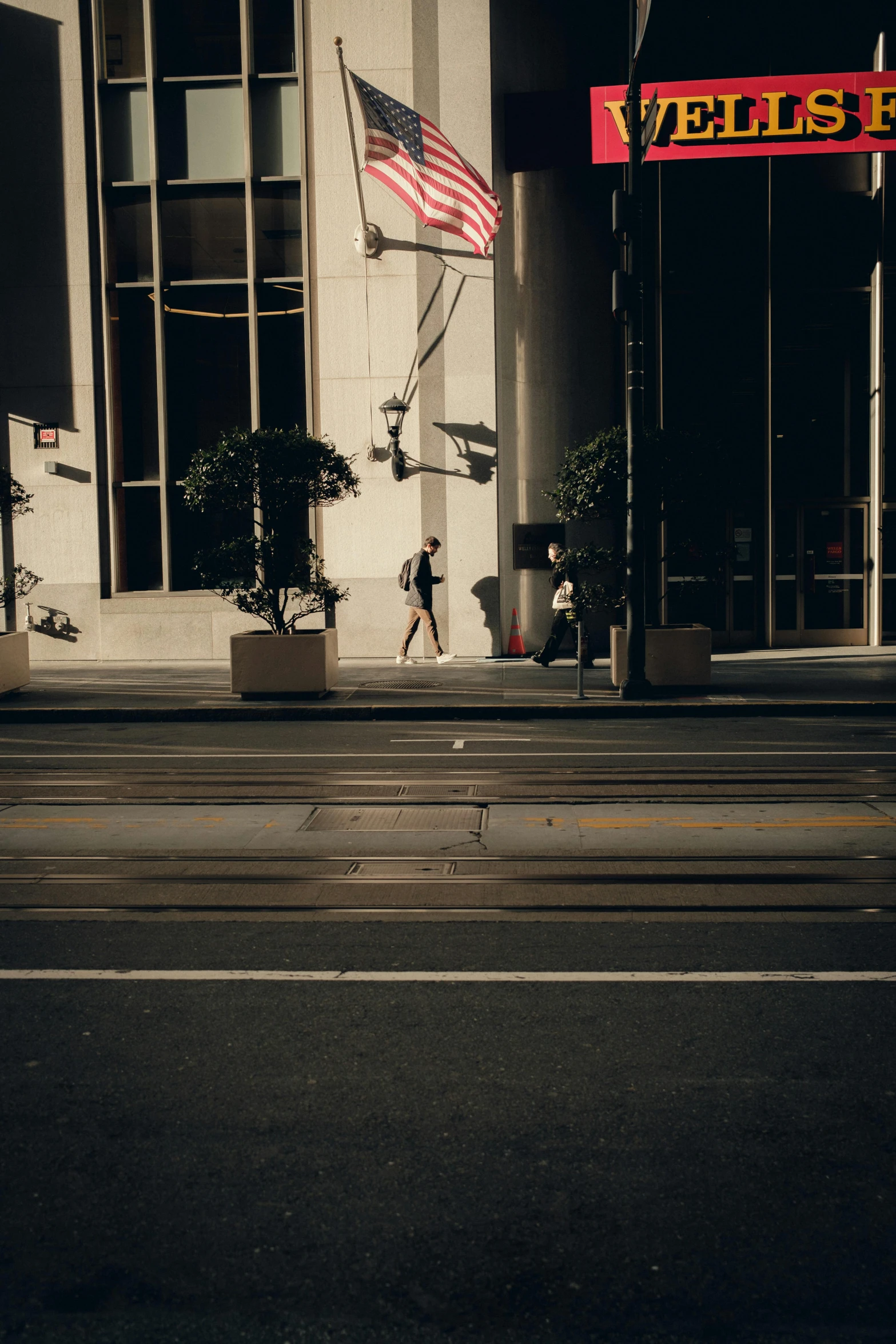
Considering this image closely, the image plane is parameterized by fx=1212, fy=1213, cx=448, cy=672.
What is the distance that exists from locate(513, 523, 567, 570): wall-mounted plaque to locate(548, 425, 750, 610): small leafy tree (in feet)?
12.2

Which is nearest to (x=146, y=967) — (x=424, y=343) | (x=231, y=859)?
(x=231, y=859)

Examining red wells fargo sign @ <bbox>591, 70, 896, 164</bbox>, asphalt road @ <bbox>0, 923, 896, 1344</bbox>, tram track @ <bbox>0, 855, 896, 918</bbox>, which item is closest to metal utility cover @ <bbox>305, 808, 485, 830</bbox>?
tram track @ <bbox>0, 855, 896, 918</bbox>

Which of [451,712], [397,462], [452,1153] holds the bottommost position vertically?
[452,1153]

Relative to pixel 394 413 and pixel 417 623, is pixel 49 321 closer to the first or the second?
pixel 394 413

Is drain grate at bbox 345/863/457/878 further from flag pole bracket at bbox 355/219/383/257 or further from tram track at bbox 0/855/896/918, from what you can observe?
flag pole bracket at bbox 355/219/383/257

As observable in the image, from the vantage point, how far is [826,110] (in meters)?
19.6

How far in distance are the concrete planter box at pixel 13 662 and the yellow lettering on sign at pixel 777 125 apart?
46.4 feet

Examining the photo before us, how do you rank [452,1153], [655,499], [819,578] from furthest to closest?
[819,578] → [655,499] → [452,1153]

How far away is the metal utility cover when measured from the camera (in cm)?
813

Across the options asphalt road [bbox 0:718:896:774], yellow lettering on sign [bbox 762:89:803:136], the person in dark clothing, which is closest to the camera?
asphalt road [bbox 0:718:896:774]

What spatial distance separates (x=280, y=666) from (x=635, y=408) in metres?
5.38

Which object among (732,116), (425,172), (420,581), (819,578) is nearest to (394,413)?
(420,581)

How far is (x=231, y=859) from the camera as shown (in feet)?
24.2

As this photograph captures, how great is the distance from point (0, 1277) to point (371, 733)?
9822 millimetres
